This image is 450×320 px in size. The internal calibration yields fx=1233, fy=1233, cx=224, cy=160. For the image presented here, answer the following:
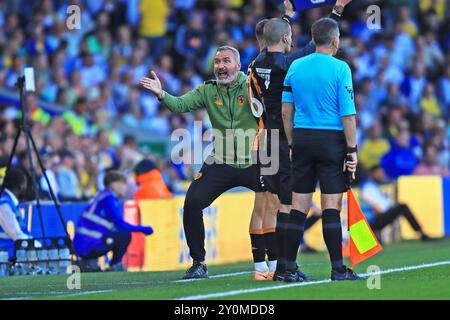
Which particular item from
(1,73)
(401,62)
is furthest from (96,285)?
(401,62)

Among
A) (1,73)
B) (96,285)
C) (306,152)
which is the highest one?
(1,73)

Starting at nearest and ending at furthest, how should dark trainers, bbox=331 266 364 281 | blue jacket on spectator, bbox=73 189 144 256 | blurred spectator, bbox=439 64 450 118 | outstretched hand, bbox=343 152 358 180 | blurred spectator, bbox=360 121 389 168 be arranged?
outstretched hand, bbox=343 152 358 180
dark trainers, bbox=331 266 364 281
blue jacket on spectator, bbox=73 189 144 256
blurred spectator, bbox=360 121 389 168
blurred spectator, bbox=439 64 450 118

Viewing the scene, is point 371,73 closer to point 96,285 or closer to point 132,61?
point 132,61

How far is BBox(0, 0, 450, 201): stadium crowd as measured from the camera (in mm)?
19648

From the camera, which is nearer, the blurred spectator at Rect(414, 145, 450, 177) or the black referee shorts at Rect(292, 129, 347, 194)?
the black referee shorts at Rect(292, 129, 347, 194)

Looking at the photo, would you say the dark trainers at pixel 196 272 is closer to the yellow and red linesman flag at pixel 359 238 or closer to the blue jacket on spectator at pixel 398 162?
the yellow and red linesman flag at pixel 359 238

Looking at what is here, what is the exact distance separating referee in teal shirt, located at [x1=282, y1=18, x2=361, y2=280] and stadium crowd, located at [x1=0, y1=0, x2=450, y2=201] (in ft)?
21.9

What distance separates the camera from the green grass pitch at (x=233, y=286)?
988 centimetres

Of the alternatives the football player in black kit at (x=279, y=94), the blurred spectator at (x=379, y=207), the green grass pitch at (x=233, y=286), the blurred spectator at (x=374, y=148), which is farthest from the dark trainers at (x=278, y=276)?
the blurred spectator at (x=374, y=148)

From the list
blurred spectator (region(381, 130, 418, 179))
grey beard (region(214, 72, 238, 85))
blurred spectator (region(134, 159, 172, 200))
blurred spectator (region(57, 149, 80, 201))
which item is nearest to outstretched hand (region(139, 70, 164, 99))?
grey beard (region(214, 72, 238, 85))

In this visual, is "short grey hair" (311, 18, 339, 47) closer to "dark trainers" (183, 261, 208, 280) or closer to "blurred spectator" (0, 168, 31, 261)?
"dark trainers" (183, 261, 208, 280)

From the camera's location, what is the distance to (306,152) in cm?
1064

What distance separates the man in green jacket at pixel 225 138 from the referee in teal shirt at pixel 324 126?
3.13ft
